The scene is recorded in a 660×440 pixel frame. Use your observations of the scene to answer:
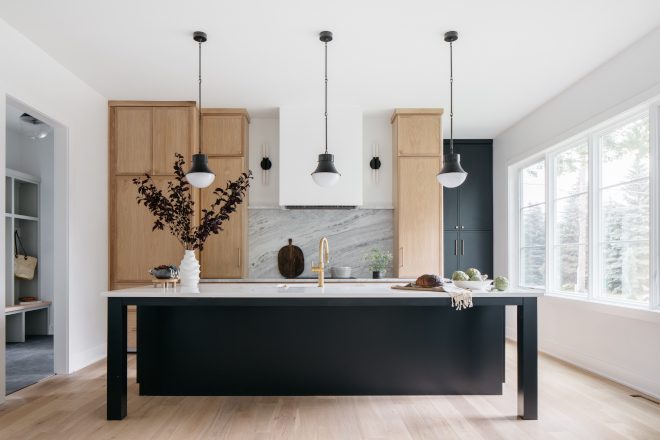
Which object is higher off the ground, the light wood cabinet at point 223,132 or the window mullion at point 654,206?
the light wood cabinet at point 223,132

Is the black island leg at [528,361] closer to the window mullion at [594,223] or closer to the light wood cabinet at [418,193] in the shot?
the window mullion at [594,223]

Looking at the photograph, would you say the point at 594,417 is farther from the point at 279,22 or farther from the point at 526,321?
the point at 279,22

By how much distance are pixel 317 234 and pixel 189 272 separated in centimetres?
253

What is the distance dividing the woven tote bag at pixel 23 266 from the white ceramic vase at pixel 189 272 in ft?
12.2

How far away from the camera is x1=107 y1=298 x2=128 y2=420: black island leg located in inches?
112

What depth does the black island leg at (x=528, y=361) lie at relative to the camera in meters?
2.86

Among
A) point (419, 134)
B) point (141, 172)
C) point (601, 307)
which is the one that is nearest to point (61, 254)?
point (141, 172)

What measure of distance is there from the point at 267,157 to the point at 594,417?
4.06 m

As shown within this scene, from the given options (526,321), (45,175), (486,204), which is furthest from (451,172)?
(45,175)

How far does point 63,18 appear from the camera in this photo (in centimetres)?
319

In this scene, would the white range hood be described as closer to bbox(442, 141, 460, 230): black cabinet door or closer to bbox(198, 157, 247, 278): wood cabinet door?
bbox(198, 157, 247, 278): wood cabinet door

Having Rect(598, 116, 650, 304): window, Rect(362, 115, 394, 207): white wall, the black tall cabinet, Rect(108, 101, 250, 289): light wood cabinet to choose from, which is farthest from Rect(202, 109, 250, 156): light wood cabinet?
Rect(598, 116, 650, 304): window

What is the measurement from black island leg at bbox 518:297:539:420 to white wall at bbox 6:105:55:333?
569 centimetres

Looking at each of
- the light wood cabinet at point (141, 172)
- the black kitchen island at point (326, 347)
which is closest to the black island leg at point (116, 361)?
the black kitchen island at point (326, 347)
